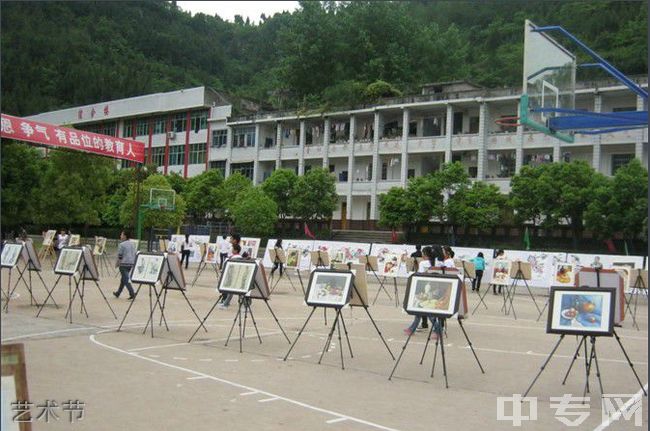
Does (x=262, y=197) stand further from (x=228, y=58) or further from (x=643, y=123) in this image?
(x=228, y=58)

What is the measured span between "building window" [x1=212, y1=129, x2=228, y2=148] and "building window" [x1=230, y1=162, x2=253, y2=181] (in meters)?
2.55

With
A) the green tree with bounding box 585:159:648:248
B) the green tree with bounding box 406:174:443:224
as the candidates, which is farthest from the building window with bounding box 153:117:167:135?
the green tree with bounding box 585:159:648:248

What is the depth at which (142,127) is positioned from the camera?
71812mm

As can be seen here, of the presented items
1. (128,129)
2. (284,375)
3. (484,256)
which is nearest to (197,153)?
(128,129)

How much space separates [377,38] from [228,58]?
1415 inches

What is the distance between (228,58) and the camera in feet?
322

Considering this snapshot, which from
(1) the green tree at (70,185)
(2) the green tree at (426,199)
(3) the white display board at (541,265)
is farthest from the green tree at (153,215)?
(3) the white display board at (541,265)

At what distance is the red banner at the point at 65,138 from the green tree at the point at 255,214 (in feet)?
49.1

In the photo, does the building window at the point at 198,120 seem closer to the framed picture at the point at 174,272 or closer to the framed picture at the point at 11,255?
the framed picture at the point at 11,255

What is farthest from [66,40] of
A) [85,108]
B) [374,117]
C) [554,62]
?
[554,62]

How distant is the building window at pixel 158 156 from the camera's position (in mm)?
69750

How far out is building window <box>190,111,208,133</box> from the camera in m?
65.4

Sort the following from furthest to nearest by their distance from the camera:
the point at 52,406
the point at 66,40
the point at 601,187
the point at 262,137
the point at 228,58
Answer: the point at 228,58
the point at 66,40
the point at 262,137
the point at 601,187
the point at 52,406

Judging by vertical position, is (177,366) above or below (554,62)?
below
